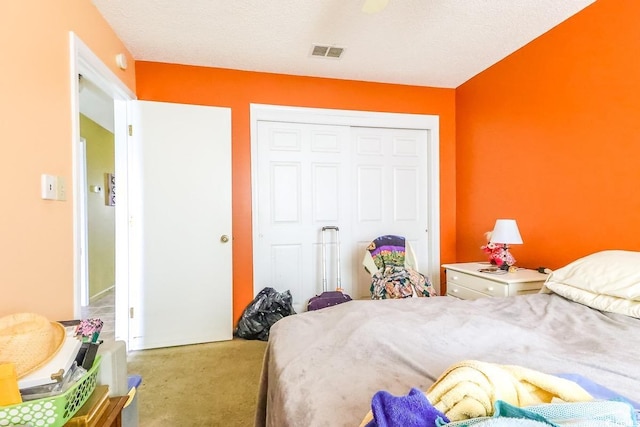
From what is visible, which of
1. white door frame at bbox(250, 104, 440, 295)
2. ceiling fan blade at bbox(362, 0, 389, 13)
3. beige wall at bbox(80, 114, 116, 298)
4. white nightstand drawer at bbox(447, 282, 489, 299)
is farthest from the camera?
beige wall at bbox(80, 114, 116, 298)

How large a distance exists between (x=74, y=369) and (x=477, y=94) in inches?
141

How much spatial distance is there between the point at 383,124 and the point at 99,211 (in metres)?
4.10

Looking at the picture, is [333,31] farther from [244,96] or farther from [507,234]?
[507,234]

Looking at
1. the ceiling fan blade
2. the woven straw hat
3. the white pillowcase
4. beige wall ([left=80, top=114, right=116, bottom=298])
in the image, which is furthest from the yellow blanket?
beige wall ([left=80, top=114, right=116, bottom=298])

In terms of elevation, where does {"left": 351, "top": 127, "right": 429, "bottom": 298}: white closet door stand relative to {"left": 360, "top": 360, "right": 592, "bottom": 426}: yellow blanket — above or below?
above

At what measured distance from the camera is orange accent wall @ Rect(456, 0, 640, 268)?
1871mm

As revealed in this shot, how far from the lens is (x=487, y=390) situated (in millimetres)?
612

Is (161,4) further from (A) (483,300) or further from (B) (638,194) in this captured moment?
(B) (638,194)

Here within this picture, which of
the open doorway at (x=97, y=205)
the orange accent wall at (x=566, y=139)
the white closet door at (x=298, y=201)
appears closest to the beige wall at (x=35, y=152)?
the white closet door at (x=298, y=201)

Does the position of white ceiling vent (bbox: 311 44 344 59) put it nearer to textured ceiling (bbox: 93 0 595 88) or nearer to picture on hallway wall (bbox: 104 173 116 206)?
textured ceiling (bbox: 93 0 595 88)

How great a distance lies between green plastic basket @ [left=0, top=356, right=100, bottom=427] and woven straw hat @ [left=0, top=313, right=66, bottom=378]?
0.10m

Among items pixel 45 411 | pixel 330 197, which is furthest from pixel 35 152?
pixel 330 197

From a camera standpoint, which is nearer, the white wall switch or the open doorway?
the white wall switch

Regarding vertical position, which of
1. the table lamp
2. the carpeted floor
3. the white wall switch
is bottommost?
the carpeted floor
